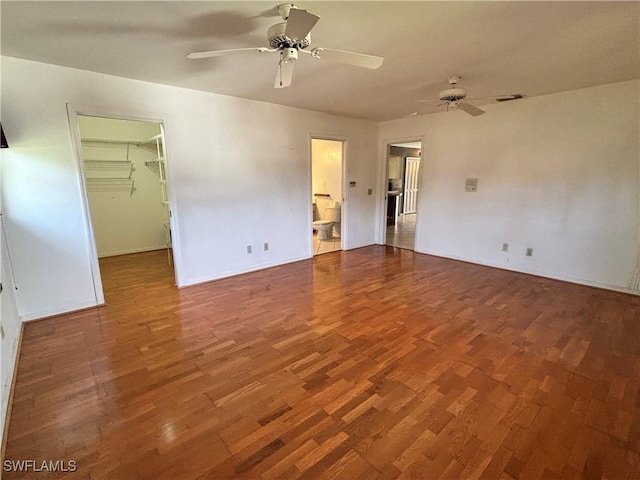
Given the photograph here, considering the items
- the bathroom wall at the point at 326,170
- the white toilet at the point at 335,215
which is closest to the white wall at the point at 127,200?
the bathroom wall at the point at 326,170

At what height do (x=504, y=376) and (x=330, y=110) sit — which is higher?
(x=330, y=110)

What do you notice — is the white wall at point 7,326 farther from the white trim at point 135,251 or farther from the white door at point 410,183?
the white door at point 410,183

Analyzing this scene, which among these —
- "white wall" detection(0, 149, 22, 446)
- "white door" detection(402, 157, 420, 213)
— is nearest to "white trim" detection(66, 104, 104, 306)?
"white wall" detection(0, 149, 22, 446)

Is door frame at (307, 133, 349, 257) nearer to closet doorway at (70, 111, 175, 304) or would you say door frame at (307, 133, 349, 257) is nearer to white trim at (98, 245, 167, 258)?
closet doorway at (70, 111, 175, 304)

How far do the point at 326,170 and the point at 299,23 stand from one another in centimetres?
559

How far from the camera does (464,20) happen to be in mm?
1996

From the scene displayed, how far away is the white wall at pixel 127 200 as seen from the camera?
517cm

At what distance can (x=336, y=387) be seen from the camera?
200 centimetres

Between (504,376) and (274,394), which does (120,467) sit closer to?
(274,394)

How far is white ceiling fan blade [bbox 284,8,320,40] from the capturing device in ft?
4.88

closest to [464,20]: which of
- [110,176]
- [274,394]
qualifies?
[274,394]

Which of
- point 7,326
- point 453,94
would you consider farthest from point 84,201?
point 453,94

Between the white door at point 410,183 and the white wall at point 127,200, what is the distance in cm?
714

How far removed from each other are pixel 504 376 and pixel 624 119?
11.2ft
